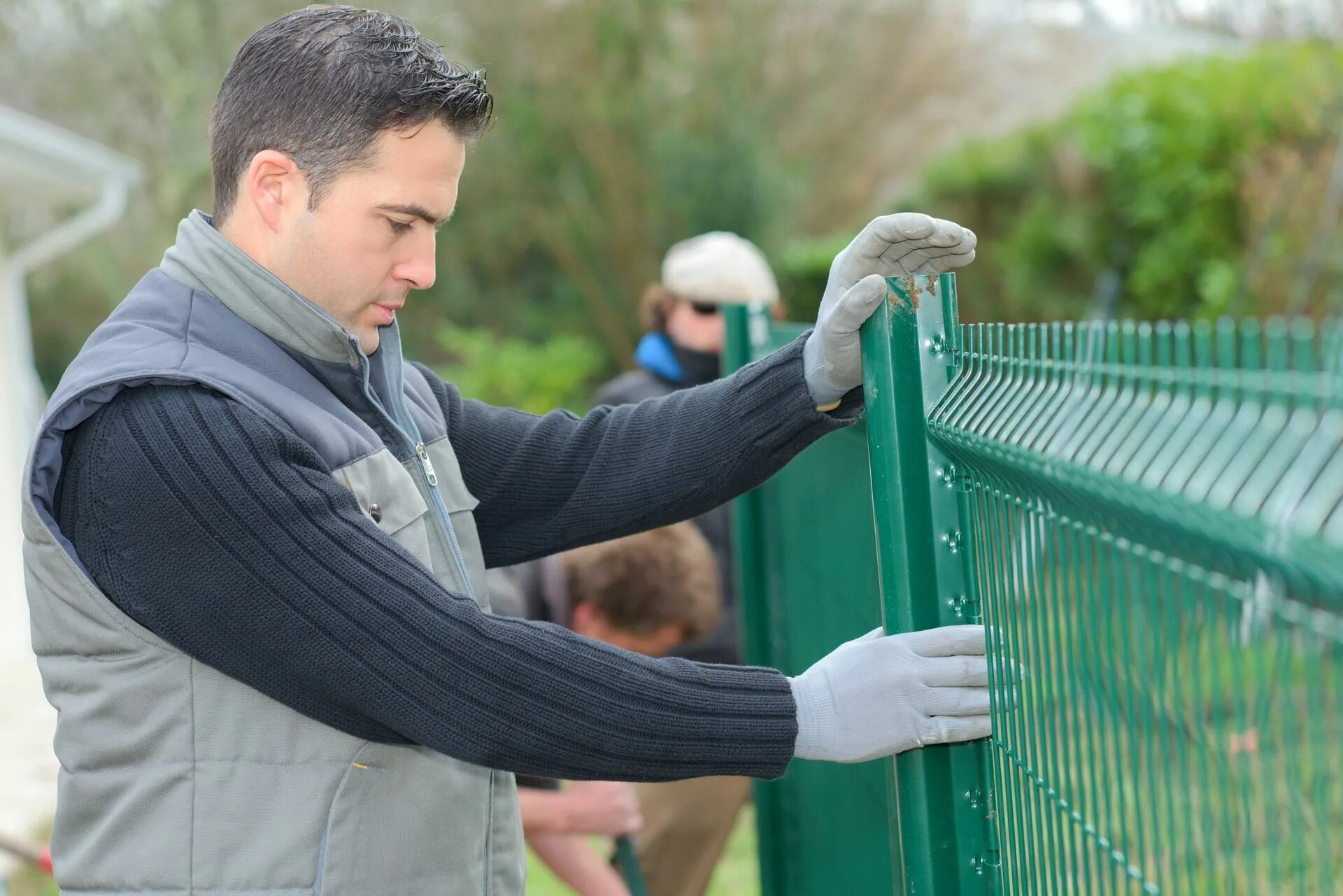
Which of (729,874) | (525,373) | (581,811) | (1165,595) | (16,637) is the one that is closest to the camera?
(1165,595)

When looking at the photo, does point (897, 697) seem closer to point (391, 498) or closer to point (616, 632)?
point (391, 498)

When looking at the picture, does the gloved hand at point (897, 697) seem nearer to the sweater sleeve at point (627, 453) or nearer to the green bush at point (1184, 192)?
the sweater sleeve at point (627, 453)

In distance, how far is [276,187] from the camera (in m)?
1.85

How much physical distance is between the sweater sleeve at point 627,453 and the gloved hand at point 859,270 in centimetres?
5

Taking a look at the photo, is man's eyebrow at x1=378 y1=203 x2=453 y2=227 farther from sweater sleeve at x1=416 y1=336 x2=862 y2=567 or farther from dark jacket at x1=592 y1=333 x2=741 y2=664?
dark jacket at x1=592 y1=333 x2=741 y2=664

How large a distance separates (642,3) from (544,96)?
1.54 m

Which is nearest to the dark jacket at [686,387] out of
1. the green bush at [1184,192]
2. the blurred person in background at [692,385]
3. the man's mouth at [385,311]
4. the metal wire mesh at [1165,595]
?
the blurred person in background at [692,385]

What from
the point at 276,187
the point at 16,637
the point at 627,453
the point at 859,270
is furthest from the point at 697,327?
the point at 16,637

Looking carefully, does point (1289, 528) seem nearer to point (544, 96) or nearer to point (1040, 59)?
point (544, 96)

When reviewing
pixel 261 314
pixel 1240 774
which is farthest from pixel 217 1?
pixel 1240 774

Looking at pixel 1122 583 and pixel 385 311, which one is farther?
pixel 385 311

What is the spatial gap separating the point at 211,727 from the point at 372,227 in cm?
67

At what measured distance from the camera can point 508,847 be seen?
205 centimetres

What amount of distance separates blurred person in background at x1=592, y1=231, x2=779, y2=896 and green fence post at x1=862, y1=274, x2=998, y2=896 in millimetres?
2160
